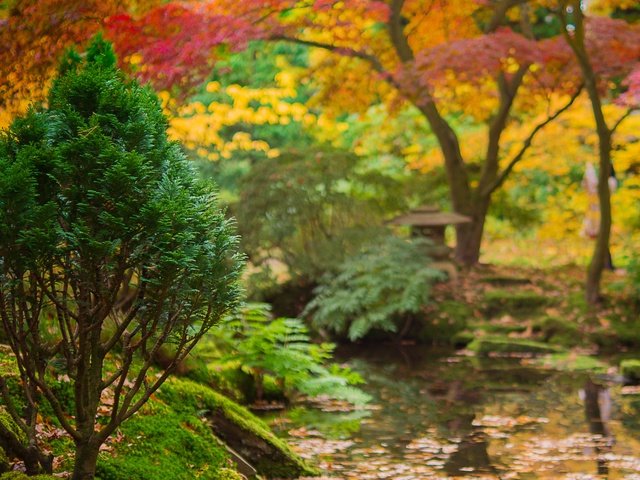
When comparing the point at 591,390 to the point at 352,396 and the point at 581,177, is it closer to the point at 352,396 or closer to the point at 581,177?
the point at 352,396

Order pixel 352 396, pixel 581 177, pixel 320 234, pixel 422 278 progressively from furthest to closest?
pixel 581 177 → pixel 320 234 → pixel 422 278 → pixel 352 396

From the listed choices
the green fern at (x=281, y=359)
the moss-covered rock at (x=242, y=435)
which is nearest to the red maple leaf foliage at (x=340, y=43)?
the green fern at (x=281, y=359)

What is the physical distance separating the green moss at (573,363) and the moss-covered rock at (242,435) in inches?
237

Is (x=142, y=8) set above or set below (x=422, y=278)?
above

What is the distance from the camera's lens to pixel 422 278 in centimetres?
1348

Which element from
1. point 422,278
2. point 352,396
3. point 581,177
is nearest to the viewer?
point 352,396

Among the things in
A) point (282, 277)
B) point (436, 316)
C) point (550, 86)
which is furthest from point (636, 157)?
point (282, 277)

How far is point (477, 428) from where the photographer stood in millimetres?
7691

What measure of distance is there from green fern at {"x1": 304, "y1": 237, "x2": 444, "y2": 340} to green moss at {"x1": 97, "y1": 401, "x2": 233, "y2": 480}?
7.91m

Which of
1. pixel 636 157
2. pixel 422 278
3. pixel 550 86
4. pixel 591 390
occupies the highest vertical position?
pixel 550 86

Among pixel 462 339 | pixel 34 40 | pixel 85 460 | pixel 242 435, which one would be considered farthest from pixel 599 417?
pixel 34 40

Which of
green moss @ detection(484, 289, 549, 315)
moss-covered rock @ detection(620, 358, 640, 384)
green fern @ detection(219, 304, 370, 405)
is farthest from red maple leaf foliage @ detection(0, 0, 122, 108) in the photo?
green moss @ detection(484, 289, 549, 315)

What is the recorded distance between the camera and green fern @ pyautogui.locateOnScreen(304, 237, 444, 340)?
1331 centimetres

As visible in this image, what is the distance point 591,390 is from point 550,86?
6829 millimetres
